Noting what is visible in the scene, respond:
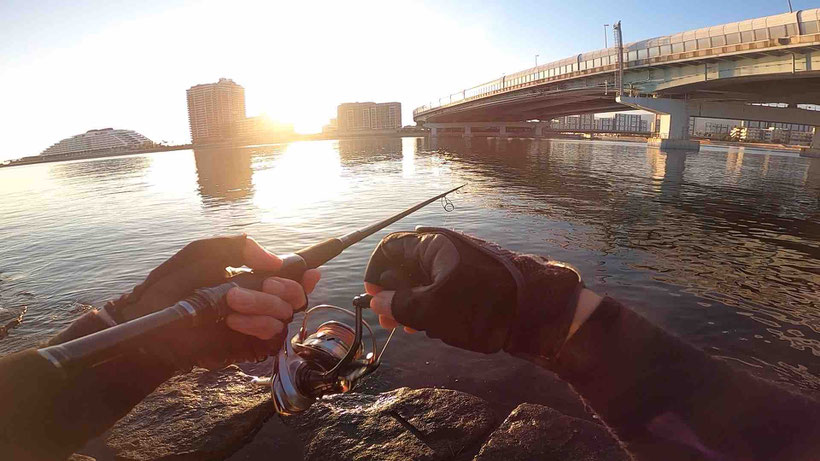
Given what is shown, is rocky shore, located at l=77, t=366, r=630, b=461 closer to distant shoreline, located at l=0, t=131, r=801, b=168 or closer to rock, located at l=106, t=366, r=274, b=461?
rock, located at l=106, t=366, r=274, b=461

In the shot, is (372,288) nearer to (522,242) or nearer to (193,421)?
(193,421)

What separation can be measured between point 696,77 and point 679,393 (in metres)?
59.7

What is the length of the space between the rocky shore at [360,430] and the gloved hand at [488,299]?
2487mm

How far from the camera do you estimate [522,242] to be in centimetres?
1292

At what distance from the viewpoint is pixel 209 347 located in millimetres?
2049

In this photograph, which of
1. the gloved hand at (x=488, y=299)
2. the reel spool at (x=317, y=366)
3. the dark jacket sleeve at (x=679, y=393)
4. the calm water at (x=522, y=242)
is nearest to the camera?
the dark jacket sleeve at (x=679, y=393)

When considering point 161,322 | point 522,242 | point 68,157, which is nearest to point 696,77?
point 522,242

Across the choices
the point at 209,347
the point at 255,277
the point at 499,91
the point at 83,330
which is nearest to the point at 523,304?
the point at 255,277

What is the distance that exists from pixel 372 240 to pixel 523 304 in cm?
1159

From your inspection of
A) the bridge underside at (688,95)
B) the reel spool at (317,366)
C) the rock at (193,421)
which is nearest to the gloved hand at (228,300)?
the reel spool at (317,366)

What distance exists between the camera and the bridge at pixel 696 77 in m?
38.9

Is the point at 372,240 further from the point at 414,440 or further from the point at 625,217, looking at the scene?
the point at 625,217

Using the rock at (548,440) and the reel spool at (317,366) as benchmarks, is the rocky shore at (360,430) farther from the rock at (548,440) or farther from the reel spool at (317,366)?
the reel spool at (317,366)

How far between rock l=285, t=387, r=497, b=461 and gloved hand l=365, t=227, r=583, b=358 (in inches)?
101
